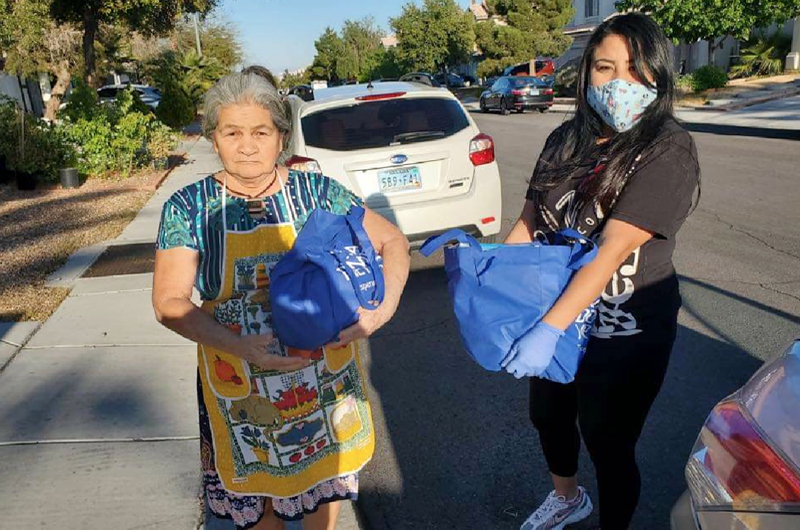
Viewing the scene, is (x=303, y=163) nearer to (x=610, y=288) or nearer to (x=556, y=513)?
(x=556, y=513)

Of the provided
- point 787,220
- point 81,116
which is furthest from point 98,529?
point 81,116

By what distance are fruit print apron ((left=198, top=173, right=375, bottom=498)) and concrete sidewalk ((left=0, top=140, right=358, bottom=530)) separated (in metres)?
0.95

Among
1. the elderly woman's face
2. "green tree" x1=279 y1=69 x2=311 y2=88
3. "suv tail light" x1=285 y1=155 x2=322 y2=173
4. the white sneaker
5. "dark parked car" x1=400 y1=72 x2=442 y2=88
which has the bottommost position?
the white sneaker

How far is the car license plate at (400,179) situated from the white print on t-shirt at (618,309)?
3.60m

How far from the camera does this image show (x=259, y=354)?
5.90 ft

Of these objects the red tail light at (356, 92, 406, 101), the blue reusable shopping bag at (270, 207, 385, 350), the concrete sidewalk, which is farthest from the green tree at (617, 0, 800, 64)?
the blue reusable shopping bag at (270, 207, 385, 350)

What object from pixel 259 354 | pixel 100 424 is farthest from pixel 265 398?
pixel 100 424

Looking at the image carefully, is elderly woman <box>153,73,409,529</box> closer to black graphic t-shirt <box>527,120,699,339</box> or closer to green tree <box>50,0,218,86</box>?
black graphic t-shirt <box>527,120,699,339</box>

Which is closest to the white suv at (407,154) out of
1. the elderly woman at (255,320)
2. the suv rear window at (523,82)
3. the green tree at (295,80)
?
the elderly woman at (255,320)

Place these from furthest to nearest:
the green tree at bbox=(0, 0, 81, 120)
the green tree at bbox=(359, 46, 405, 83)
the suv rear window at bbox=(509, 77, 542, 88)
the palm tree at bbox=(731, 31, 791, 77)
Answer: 1. the green tree at bbox=(359, 46, 405, 83)
2. the palm tree at bbox=(731, 31, 791, 77)
3. the suv rear window at bbox=(509, 77, 542, 88)
4. the green tree at bbox=(0, 0, 81, 120)

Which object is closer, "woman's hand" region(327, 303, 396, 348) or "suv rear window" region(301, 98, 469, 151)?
"woman's hand" region(327, 303, 396, 348)

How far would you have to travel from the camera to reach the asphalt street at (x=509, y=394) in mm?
2988

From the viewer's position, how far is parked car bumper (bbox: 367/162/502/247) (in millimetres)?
5582

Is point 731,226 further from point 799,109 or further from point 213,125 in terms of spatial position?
point 799,109
